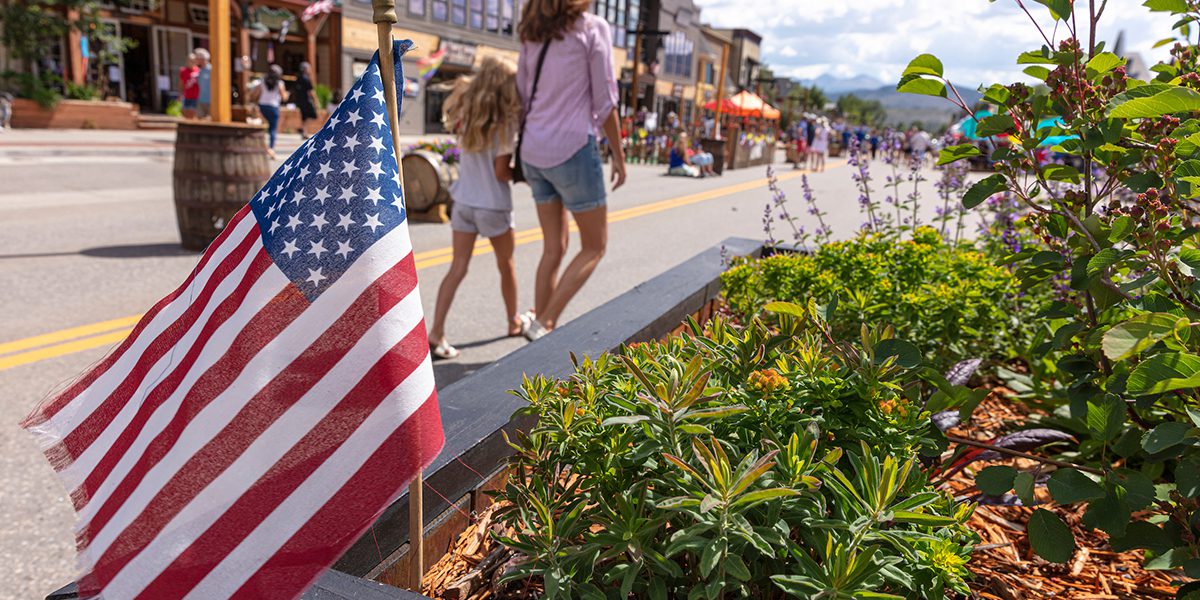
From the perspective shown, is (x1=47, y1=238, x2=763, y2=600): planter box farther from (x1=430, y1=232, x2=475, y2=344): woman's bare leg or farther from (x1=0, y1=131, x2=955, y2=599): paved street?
(x1=430, y1=232, x2=475, y2=344): woman's bare leg

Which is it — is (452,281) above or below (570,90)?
below

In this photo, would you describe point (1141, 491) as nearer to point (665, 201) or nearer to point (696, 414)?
point (696, 414)

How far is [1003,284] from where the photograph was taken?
2.92m

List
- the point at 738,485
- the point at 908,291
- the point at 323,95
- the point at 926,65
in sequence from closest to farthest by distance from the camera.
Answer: the point at 738,485
the point at 926,65
the point at 908,291
the point at 323,95

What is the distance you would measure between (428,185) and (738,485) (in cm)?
893

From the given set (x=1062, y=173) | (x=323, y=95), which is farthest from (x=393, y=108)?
(x=323, y=95)

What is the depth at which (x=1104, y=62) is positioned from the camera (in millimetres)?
1691

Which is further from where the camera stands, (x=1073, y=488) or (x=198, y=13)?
(x=198, y=13)

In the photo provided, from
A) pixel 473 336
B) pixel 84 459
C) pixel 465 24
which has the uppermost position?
pixel 465 24

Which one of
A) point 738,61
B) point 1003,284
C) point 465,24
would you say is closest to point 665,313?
point 1003,284

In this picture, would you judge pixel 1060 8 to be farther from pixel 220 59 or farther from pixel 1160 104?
pixel 220 59

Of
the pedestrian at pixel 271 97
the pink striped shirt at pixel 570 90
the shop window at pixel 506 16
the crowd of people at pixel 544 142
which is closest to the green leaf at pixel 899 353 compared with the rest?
the crowd of people at pixel 544 142

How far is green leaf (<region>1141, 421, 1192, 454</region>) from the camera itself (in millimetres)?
1387

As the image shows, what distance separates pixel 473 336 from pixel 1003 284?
3294mm
